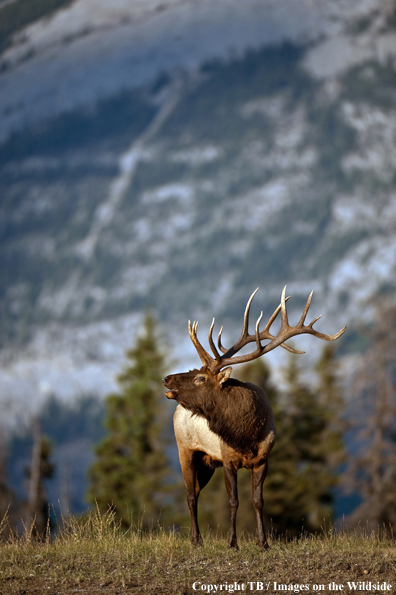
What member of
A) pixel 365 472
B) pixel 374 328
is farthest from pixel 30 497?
pixel 374 328

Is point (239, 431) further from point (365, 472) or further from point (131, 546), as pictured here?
point (365, 472)

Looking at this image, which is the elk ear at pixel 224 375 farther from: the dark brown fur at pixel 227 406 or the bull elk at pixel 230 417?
the dark brown fur at pixel 227 406

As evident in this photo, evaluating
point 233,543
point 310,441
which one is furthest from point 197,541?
point 310,441

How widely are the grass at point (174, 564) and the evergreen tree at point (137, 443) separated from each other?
26416mm

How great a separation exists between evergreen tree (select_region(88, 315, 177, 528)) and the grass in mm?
26416

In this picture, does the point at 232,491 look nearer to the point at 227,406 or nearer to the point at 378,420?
the point at 227,406

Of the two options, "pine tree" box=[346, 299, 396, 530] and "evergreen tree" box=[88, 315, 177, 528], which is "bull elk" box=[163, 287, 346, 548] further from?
"evergreen tree" box=[88, 315, 177, 528]

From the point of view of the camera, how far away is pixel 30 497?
31.3 m

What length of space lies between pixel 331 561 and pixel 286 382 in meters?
31.5

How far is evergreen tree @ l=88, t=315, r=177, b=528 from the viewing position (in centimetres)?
3584

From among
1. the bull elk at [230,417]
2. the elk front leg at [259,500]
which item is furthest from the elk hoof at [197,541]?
the elk front leg at [259,500]

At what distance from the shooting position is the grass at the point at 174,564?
7660 mm

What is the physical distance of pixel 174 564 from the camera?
845cm

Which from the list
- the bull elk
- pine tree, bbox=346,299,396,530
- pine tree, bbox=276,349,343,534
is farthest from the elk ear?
pine tree, bbox=276,349,343,534
